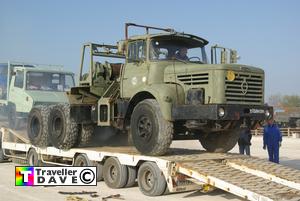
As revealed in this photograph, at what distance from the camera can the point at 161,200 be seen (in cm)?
804

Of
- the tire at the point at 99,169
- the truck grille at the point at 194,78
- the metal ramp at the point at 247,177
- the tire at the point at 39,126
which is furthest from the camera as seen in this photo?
the tire at the point at 39,126

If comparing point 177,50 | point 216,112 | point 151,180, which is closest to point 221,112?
point 216,112

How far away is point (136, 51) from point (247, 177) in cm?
350

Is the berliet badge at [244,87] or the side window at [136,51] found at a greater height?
the side window at [136,51]

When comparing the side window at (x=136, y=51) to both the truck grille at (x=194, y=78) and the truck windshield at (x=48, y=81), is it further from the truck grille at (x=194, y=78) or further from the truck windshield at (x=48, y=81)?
the truck windshield at (x=48, y=81)

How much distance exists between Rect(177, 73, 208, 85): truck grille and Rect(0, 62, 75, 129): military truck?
6261 millimetres

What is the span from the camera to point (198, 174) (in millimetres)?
7664

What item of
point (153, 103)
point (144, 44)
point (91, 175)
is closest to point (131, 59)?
point (144, 44)

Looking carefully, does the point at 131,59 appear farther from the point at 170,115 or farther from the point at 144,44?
the point at 170,115

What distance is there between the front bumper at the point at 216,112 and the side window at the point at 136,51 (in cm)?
167

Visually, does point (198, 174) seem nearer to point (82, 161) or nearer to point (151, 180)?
point (151, 180)

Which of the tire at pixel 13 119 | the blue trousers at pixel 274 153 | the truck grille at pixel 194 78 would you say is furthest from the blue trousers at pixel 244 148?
the tire at pixel 13 119

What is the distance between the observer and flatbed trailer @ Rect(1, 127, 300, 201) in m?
7.21

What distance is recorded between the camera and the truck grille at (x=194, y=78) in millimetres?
8430
